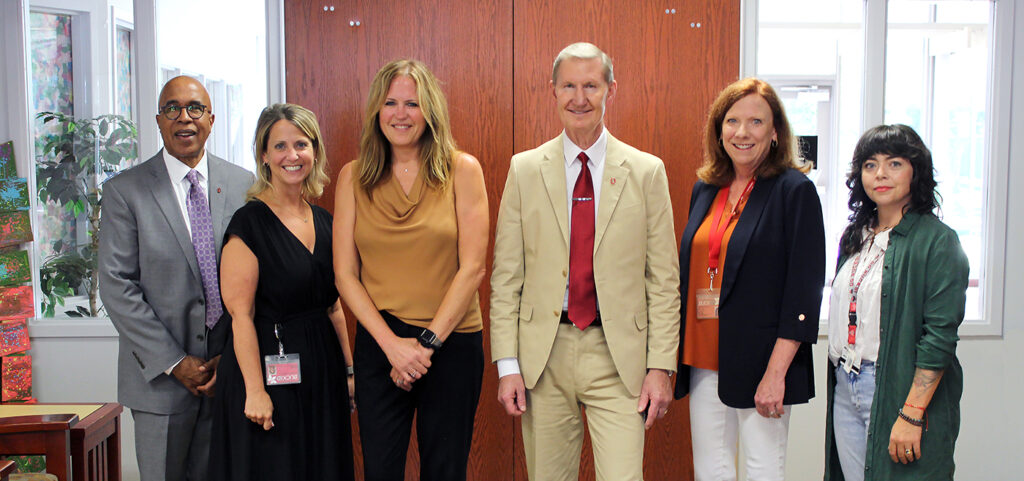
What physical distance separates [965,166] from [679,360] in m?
2.40

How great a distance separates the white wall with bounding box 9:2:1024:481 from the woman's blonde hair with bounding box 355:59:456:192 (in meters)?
2.02

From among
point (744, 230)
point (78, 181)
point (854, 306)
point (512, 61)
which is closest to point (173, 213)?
point (78, 181)

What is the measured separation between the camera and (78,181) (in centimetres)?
353

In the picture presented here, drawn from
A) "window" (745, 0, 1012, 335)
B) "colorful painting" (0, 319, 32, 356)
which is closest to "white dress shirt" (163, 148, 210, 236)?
"colorful painting" (0, 319, 32, 356)

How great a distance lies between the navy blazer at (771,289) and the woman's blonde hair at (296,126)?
1.36 metres

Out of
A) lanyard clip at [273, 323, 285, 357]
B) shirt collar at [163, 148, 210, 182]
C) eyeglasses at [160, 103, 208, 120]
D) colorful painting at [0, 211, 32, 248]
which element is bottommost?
lanyard clip at [273, 323, 285, 357]

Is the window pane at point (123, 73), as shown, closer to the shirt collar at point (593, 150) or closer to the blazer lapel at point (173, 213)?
the blazer lapel at point (173, 213)

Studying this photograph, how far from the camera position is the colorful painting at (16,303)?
11.0ft

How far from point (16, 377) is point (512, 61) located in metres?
2.74

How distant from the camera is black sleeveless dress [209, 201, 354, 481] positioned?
2.20m

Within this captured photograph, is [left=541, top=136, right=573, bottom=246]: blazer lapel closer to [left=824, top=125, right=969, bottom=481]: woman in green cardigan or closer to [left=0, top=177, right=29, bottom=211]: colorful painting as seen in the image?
[left=824, top=125, right=969, bottom=481]: woman in green cardigan

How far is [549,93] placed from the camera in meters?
3.34

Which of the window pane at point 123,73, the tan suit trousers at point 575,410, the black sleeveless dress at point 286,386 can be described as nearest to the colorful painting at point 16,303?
the window pane at point 123,73

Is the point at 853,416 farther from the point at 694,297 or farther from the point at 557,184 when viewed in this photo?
the point at 557,184
